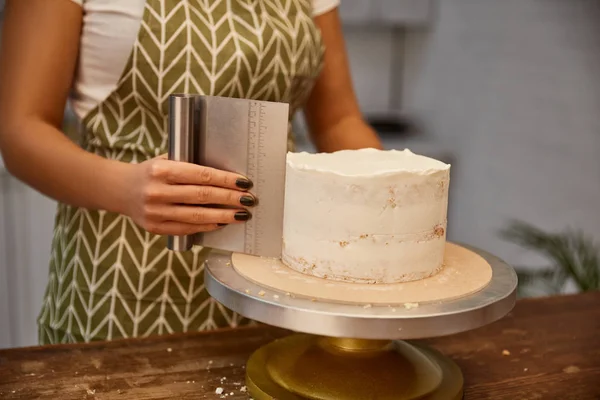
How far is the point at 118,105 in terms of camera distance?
1.22 meters

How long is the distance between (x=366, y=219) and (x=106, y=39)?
0.57 meters

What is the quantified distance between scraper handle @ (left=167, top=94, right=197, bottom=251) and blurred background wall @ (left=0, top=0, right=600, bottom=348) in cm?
188

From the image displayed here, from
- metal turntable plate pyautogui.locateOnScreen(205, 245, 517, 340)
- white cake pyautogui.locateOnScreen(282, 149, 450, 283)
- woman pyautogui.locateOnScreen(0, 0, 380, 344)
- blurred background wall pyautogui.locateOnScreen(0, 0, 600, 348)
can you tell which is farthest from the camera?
blurred background wall pyautogui.locateOnScreen(0, 0, 600, 348)

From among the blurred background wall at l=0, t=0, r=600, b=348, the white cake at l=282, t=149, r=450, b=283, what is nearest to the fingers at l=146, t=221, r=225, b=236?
the white cake at l=282, t=149, r=450, b=283

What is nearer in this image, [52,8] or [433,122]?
[52,8]

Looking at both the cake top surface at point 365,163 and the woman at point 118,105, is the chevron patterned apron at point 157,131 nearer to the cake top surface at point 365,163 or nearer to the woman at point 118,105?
the woman at point 118,105

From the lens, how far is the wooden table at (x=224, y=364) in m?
0.96

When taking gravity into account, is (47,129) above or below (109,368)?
above

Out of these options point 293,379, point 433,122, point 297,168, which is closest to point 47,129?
point 297,168

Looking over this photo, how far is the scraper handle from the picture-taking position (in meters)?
0.94

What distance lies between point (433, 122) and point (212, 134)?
8.88 feet

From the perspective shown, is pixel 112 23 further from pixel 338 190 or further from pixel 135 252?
pixel 338 190

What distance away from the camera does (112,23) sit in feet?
3.79

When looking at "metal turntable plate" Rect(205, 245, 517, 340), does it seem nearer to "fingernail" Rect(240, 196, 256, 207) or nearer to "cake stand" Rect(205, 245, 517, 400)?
"cake stand" Rect(205, 245, 517, 400)
